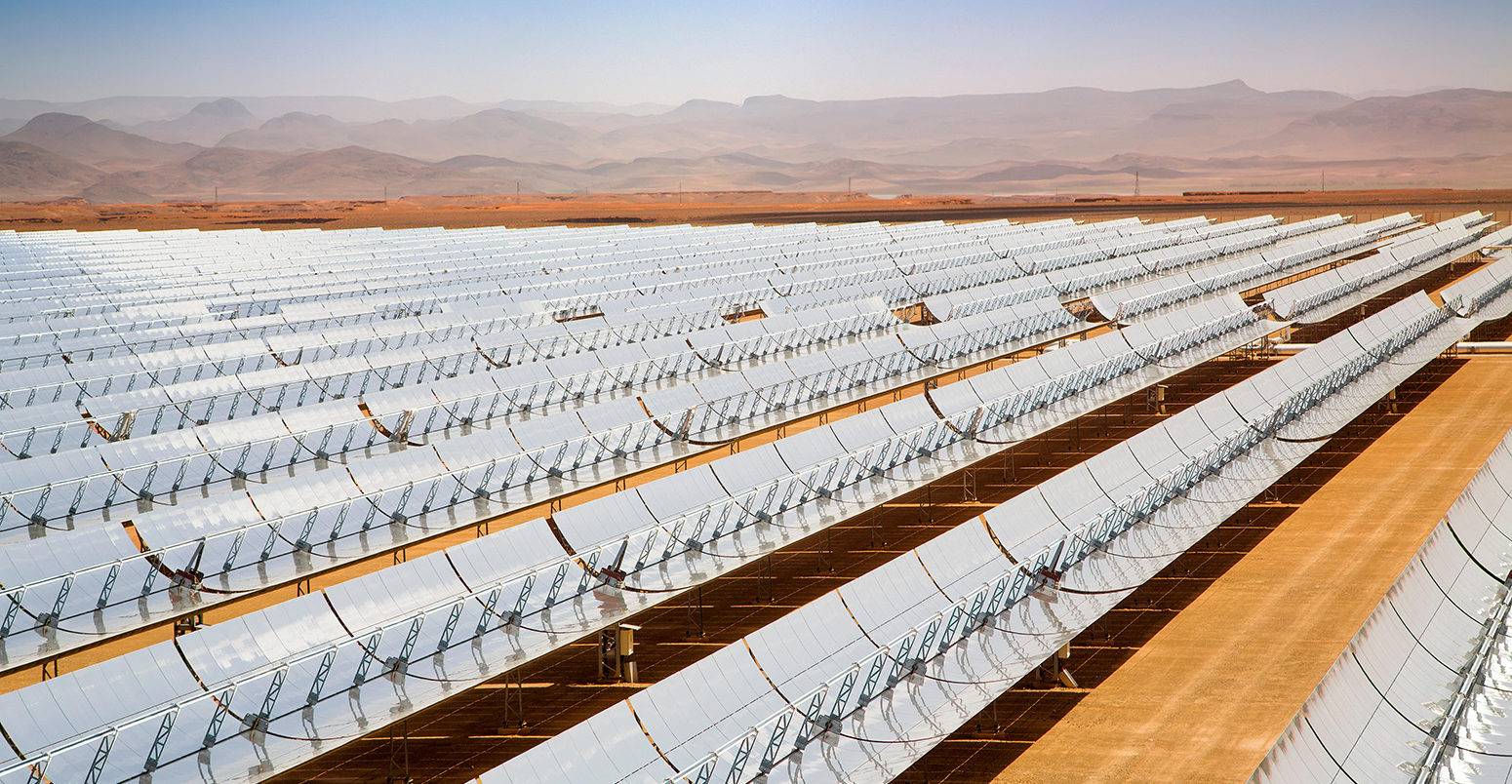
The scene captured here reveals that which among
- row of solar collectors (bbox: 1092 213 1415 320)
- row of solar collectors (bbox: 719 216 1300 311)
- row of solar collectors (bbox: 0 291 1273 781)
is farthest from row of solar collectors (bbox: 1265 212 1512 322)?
row of solar collectors (bbox: 0 291 1273 781)

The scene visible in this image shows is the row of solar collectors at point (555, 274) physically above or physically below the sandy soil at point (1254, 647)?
above

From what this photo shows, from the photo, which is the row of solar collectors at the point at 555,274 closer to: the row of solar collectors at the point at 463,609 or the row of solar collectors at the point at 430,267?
the row of solar collectors at the point at 430,267

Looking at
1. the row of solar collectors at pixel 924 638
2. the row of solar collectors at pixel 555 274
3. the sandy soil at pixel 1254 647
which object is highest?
the row of solar collectors at pixel 555 274

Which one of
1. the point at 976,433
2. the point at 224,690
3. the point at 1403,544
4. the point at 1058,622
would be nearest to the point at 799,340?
the point at 976,433

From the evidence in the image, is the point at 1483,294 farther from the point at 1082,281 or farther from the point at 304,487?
the point at 304,487

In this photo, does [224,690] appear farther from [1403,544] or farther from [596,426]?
[1403,544]

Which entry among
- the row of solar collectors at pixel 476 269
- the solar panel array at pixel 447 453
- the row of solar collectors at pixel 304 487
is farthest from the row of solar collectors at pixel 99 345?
the row of solar collectors at pixel 304 487
